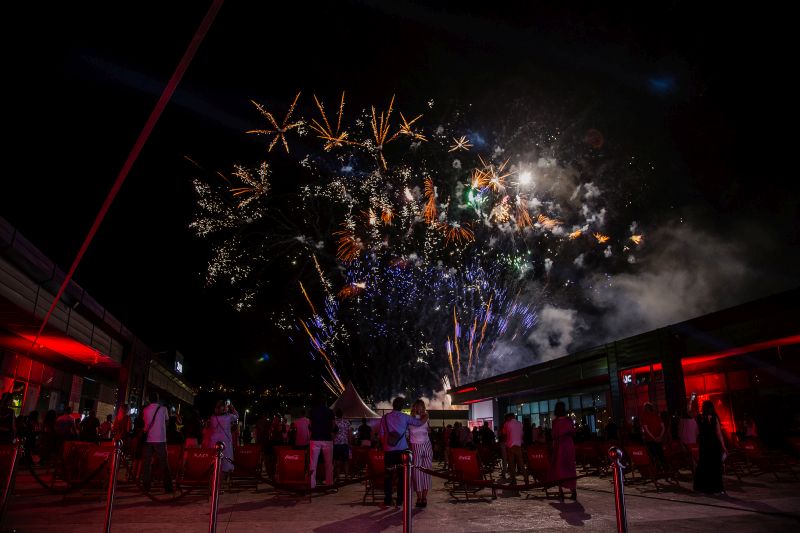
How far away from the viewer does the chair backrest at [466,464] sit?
10.2 m

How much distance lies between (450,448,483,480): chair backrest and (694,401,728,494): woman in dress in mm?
4086

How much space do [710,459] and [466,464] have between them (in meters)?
4.46

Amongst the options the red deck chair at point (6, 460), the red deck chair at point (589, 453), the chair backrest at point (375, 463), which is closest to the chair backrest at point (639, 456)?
the red deck chair at point (589, 453)

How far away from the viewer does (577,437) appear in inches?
663

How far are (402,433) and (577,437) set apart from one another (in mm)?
9652

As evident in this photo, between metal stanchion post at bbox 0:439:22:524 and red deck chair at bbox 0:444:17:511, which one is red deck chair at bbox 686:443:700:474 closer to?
metal stanchion post at bbox 0:439:22:524

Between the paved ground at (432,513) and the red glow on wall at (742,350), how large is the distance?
4.84 metres

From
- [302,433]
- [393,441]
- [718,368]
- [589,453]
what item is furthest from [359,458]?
[718,368]

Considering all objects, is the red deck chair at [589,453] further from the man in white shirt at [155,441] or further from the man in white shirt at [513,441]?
the man in white shirt at [155,441]

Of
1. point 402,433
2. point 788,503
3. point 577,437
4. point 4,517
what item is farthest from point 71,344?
point 788,503

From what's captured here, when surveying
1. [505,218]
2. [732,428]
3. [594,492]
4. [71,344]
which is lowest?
[594,492]

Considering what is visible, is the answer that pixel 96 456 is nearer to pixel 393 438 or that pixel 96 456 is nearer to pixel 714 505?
pixel 393 438

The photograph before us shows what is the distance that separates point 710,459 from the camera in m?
10.1

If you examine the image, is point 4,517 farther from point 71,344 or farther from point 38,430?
point 38,430
